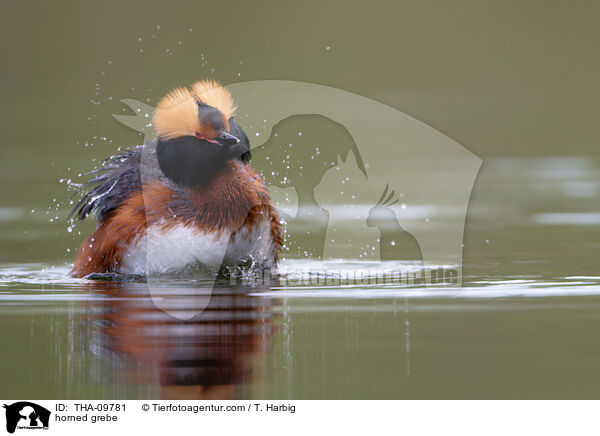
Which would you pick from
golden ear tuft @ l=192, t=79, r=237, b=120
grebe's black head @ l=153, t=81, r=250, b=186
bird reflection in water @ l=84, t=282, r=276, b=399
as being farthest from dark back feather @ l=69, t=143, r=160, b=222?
bird reflection in water @ l=84, t=282, r=276, b=399

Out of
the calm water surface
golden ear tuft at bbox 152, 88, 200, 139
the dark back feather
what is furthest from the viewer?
the dark back feather

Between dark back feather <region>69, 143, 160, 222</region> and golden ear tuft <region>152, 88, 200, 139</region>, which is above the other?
golden ear tuft <region>152, 88, 200, 139</region>

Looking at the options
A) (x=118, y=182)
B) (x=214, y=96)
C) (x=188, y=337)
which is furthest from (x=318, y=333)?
(x=118, y=182)

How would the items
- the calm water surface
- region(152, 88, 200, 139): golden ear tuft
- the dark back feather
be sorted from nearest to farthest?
the calm water surface
region(152, 88, 200, 139): golden ear tuft
the dark back feather

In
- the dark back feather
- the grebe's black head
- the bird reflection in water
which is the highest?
the grebe's black head

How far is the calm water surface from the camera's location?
377cm

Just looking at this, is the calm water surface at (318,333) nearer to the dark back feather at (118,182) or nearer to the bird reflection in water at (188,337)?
the bird reflection in water at (188,337)

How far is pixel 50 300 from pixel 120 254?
777 mm

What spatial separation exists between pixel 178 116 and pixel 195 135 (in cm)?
15

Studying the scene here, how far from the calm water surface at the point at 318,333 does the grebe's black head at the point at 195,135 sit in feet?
2.55

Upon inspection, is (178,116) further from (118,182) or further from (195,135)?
(118,182)

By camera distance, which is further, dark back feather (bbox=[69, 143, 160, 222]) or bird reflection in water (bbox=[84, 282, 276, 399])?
dark back feather (bbox=[69, 143, 160, 222])

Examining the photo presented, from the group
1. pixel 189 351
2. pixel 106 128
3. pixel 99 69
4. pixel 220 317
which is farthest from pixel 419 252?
pixel 99 69

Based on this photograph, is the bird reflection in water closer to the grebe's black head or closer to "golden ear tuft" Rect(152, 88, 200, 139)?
the grebe's black head
